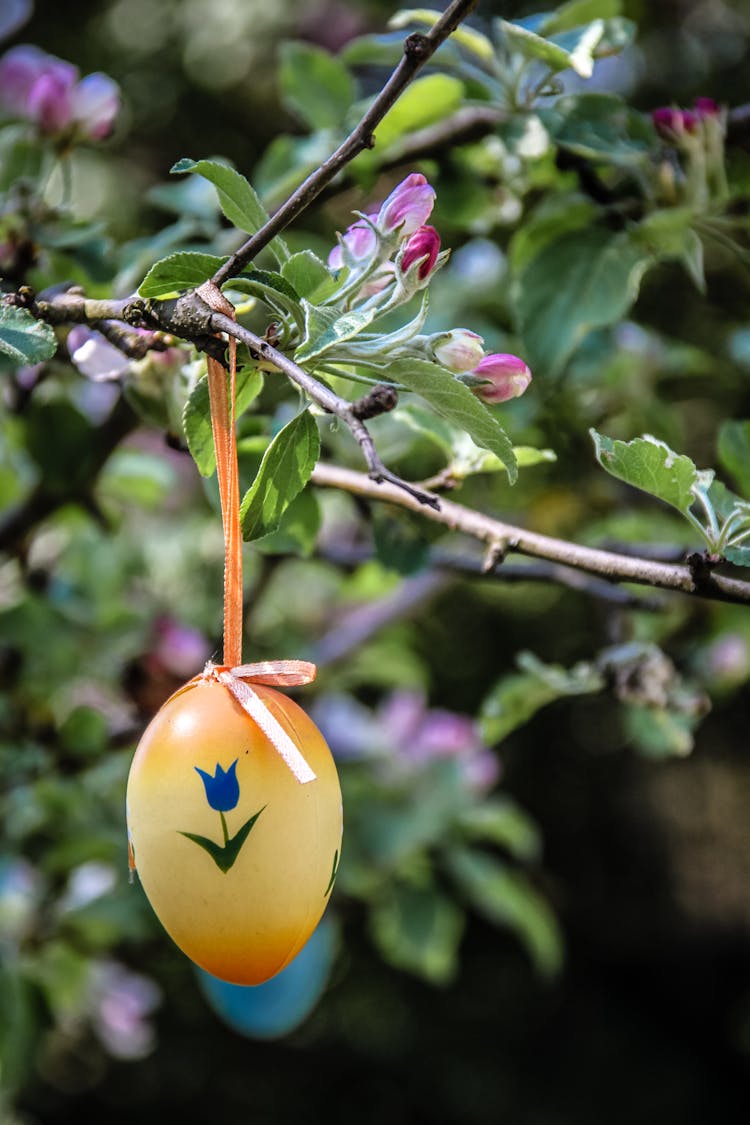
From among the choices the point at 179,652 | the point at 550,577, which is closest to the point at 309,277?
the point at 550,577

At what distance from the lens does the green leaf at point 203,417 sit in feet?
1.81

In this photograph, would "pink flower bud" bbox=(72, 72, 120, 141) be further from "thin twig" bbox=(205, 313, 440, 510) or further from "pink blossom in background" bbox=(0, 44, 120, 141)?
"thin twig" bbox=(205, 313, 440, 510)

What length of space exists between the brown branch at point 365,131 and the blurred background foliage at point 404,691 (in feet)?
0.80

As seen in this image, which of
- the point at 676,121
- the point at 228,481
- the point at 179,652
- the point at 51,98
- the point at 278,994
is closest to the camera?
the point at 228,481

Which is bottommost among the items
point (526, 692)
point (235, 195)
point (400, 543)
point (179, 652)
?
point (179, 652)

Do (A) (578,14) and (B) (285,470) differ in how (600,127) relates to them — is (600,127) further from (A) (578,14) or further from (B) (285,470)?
(B) (285,470)

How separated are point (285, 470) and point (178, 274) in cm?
10

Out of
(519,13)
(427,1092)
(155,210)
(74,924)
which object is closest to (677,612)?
(74,924)

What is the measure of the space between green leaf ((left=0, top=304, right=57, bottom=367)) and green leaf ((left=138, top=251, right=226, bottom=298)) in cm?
6

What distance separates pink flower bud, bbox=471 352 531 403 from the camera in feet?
1.78

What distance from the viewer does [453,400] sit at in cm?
48

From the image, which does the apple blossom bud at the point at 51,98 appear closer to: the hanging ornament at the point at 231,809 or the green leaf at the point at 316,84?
the green leaf at the point at 316,84

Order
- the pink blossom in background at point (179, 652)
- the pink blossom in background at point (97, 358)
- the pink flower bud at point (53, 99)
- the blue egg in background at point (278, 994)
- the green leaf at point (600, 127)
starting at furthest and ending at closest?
the blue egg in background at point (278, 994) < the pink blossom in background at point (179, 652) < the pink flower bud at point (53, 99) < the green leaf at point (600, 127) < the pink blossom in background at point (97, 358)

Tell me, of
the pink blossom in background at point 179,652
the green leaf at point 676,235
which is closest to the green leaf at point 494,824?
the pink blossom in background at point 179,652
